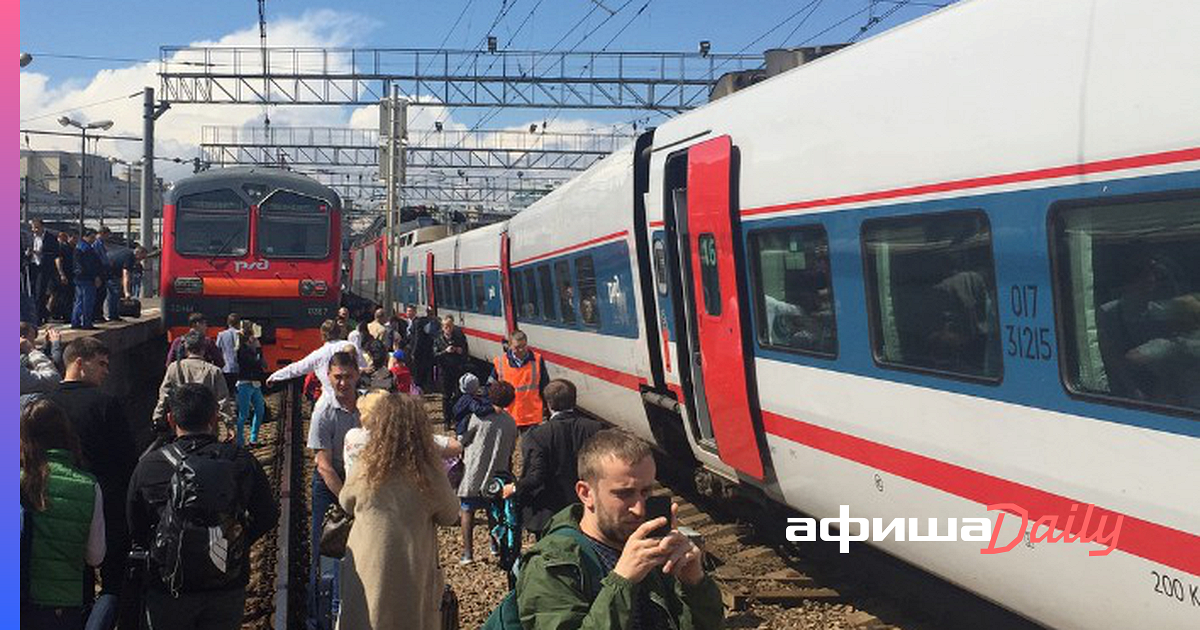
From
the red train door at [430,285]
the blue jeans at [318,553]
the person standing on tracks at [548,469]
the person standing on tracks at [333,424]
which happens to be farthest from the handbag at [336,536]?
the red train door at [430,285]

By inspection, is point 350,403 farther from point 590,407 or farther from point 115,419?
point 590,407

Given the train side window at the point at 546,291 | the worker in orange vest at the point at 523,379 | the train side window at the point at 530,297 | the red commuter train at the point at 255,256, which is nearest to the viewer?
the worker in orange vest at the point at 523,379

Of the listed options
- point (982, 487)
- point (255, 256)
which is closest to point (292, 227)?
point (255, 256)

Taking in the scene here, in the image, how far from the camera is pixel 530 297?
1594cm

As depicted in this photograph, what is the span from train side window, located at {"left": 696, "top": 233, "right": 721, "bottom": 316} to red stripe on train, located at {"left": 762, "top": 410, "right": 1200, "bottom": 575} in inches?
38.8

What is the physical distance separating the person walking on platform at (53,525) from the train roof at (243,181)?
14.6 meters

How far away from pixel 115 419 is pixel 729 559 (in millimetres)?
4647

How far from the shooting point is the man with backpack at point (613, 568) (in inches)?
106

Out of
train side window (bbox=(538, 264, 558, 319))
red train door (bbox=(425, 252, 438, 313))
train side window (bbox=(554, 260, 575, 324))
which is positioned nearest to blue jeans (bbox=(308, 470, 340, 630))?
train side window (bbox=(554, 260, 575, 324))

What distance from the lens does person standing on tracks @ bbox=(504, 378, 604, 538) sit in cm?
659

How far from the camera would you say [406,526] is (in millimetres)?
4590

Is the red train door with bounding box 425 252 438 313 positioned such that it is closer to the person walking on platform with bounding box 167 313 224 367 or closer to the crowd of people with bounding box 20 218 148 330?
the crowd of people with bounding box 20 218 148 330

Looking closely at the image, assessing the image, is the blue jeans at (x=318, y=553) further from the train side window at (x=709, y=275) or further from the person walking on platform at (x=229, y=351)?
the person walking on platform at (x=229, y=351)

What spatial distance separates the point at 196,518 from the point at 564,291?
29.1ft
